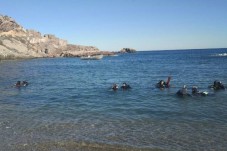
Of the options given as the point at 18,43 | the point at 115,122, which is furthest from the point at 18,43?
the point at 115,122

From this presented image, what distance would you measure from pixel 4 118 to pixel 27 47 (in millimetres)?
155050

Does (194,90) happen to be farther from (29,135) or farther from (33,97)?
(29,135)

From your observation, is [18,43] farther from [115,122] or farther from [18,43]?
[115,122]

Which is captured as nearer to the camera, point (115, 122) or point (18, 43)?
point (115, 122)

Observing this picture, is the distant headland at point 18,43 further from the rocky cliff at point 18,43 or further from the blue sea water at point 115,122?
the blue sea water at point 115,122

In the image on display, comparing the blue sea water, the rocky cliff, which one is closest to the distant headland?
the rocky cliff

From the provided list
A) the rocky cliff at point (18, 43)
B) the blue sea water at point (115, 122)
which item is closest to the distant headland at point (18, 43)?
the rocky cliff at point (18, 43)

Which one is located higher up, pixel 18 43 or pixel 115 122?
pixel 18 43

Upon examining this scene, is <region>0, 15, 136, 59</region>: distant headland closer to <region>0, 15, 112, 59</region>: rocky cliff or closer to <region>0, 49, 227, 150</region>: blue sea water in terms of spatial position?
<region>0, 15, 112, 59</region>: rocky cliff

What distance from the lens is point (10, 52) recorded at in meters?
148

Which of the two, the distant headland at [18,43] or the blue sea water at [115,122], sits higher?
the distant headland at [18,43]

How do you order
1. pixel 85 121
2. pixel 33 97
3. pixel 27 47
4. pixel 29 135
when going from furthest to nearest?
pixel 27 47, pixel 33 97, pixel 85 121, pixel 29 135

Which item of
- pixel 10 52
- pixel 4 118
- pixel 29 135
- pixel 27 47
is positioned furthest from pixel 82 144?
pixel 27 47

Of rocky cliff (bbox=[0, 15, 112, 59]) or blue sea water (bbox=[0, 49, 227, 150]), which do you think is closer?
blue sea water (bbox=[0, 49, 227, 150])
